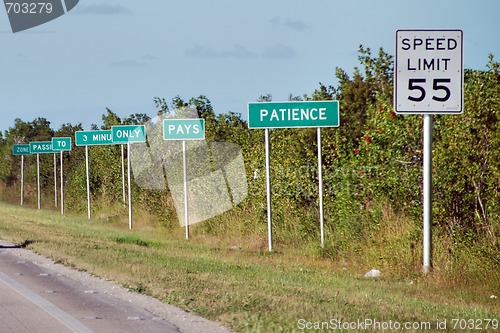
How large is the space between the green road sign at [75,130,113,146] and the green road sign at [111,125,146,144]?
2.37m

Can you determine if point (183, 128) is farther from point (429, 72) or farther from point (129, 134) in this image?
point (429, 72)

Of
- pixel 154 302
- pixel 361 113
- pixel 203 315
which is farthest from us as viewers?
pixel 361 113

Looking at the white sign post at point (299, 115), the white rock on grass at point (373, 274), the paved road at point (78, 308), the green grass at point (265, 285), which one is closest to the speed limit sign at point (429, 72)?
the green grass at point (265, 285)

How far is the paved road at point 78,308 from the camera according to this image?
10.9 m

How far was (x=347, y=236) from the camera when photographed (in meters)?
20.3

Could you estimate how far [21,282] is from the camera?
1522 centimetres

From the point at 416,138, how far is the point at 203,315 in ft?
27.1

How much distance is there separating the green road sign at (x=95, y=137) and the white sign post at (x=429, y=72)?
21.1 metres

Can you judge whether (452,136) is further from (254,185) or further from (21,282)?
(254,185)

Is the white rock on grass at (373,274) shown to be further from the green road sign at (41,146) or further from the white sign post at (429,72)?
the green road sign at (41,146)

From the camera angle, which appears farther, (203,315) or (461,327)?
(203,315)

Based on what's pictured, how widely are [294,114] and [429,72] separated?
22.0 ft

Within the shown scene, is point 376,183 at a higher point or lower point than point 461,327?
higher

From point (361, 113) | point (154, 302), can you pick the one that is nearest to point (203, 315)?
point (154, 302)
